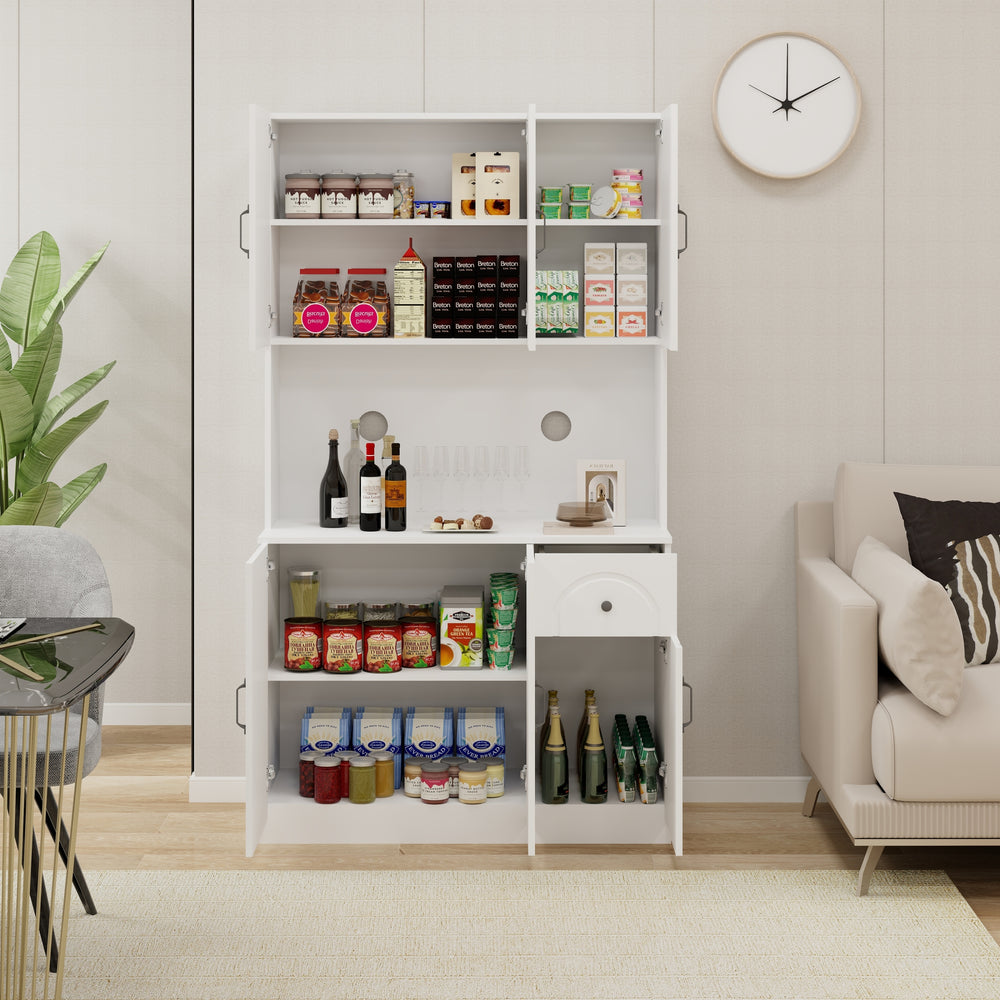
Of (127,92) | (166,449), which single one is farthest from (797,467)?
(127,92)

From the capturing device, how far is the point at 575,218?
9.79 ft

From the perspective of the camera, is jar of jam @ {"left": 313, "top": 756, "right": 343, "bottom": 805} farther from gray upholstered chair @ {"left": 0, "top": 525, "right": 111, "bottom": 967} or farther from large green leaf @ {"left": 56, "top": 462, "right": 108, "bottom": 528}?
large green leaf @ {"left": 56, "top": 462, "right": 108, "bottom": 528}

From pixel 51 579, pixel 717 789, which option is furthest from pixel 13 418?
pixel 717 789

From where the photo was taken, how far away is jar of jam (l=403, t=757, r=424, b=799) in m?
3.05

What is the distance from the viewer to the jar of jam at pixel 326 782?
2.99m

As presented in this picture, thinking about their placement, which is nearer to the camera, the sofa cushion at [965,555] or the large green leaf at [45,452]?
the sofa cushion at [965,555]

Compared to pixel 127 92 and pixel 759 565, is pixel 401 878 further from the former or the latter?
pixel 127 92

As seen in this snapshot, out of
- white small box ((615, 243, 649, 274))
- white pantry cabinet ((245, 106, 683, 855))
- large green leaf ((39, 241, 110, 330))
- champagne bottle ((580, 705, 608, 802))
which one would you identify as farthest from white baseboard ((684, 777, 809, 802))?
large green leaf ((39, 241, 110, 330))

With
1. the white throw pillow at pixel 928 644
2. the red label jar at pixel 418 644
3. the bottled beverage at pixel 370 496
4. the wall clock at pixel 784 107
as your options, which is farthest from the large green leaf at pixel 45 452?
the white throw pillow at pixel 928 644

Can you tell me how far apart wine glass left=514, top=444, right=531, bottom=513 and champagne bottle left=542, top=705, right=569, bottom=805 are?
61 centimetres

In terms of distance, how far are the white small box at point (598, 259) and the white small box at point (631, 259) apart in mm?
24

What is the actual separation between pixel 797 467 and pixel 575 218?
97 cm

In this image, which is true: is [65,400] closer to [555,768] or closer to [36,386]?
[36,386]

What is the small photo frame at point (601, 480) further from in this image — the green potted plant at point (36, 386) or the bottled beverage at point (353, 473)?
the green potted plant at point (36, 386)
